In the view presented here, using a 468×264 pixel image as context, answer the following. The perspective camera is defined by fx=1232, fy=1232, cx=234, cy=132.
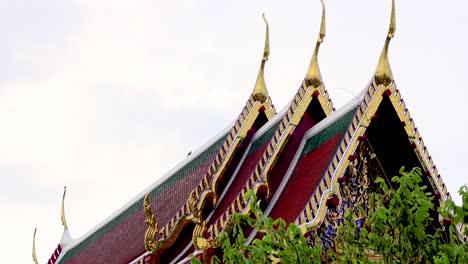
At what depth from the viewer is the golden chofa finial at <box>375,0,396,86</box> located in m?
11.4

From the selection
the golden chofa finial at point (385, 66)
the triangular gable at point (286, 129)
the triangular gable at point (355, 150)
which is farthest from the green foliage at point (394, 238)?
the golden chofa finial at point (385, 66)

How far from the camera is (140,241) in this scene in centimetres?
1427

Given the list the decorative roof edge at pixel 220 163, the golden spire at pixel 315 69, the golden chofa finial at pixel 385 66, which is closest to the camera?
the golden chofa finial at pixel 385 66

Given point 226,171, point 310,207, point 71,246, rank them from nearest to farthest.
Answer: point 310,207, point 226,171, point 71,246

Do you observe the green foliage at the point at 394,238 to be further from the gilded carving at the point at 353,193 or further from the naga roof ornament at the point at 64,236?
the naga roof ornament at the point at 64,236

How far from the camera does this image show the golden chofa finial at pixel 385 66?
37.3ft

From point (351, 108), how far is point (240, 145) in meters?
1.95

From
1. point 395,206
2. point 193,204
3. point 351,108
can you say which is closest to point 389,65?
point 351,108

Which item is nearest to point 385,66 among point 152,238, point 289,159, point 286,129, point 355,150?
point 355,150

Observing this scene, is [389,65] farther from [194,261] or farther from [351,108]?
[194,261]

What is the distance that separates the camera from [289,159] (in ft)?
40.3

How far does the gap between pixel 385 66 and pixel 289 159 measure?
1.48m

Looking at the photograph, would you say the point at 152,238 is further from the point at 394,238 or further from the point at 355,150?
the point at 394,238

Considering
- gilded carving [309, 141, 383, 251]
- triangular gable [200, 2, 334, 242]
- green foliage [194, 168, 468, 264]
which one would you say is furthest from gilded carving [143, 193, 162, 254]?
green foliage [194, 168, 468, 264]
